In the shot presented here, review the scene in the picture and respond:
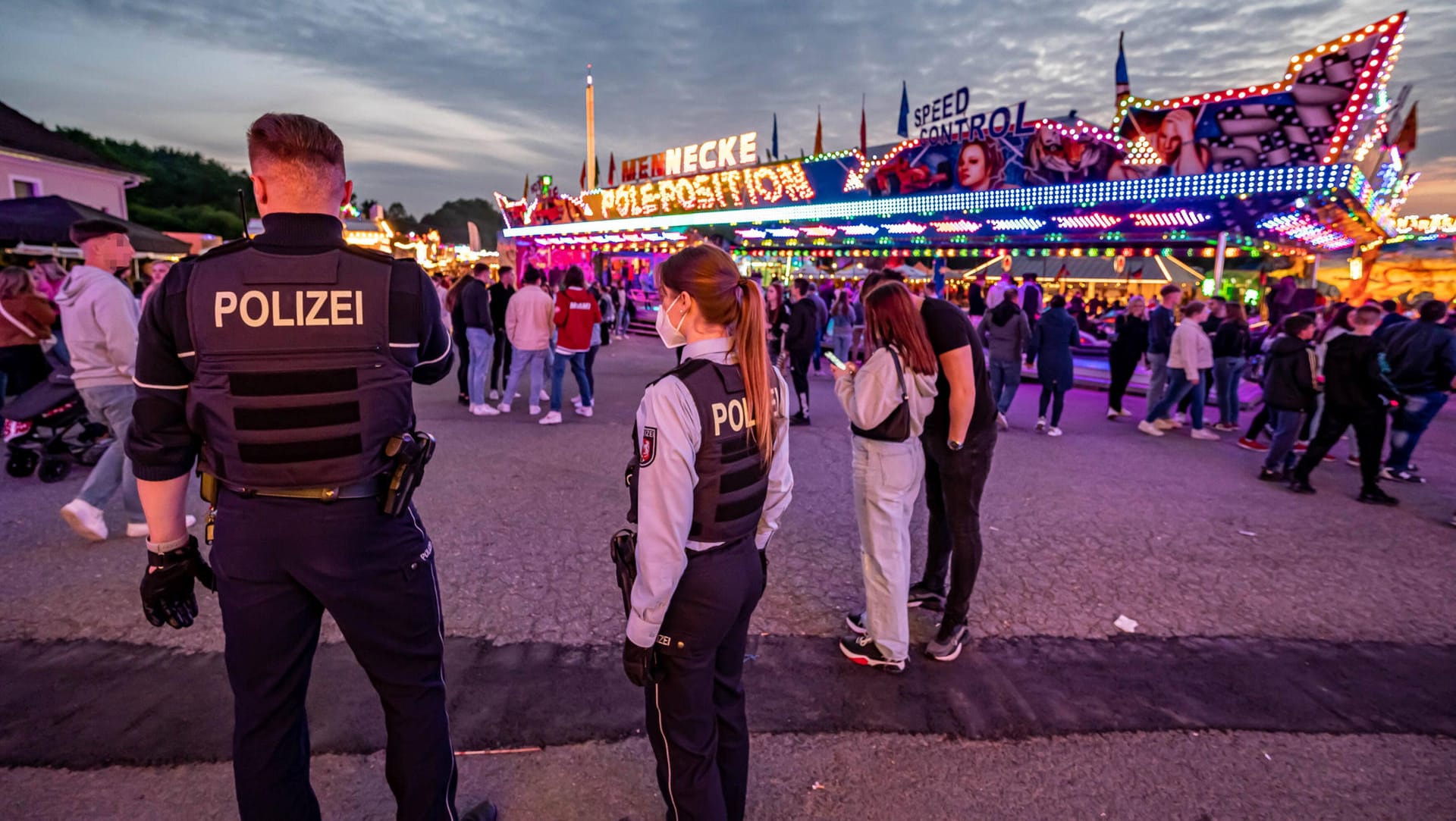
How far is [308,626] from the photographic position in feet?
6.15

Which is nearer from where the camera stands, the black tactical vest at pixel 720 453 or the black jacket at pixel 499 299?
the black tactical vest at pixel 720 453

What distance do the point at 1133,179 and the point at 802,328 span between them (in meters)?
9.63

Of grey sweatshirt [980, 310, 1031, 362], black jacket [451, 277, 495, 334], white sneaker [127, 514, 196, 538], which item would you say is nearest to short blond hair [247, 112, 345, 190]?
white sneaker [127, 514, 196, 538]

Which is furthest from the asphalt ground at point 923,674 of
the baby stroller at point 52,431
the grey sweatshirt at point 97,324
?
the grey sweatshirt at point 97,324

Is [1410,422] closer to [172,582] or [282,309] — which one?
[282,309]

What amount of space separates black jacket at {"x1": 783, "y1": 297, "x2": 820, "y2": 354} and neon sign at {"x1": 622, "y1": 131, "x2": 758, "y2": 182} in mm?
16459

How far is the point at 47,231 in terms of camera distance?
1352 cm

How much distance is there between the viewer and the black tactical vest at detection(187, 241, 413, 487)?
1.74 m

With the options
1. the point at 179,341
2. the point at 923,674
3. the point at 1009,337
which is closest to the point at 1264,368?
the point at 1009,337

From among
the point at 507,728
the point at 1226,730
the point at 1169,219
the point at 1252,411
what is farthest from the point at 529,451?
the point at 1169,219

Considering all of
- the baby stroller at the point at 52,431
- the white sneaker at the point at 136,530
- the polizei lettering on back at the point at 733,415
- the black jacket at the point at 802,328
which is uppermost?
the black jacket at the point at 802,328

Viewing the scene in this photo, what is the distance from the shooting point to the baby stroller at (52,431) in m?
5.90

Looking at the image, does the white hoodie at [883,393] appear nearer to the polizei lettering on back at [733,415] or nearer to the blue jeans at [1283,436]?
the polizei lettering on back at [733,415]

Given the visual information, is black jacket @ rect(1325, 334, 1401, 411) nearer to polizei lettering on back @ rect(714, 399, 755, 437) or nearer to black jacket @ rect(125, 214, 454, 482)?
polizei lettering on back @ rect(714, 399, 755, 437)
